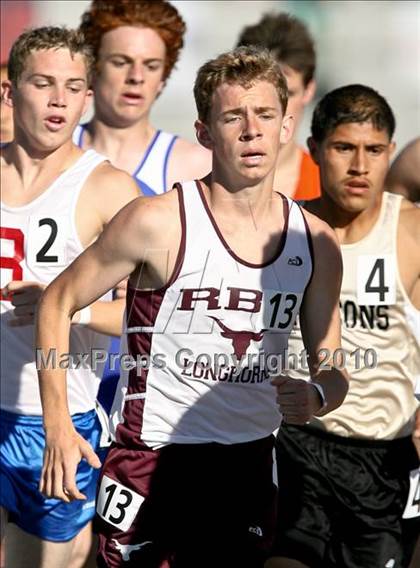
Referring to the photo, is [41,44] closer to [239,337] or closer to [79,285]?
[79,285]

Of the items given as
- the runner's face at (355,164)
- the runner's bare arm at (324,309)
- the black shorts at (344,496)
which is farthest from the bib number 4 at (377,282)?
the runner's bare arm at (324,309)

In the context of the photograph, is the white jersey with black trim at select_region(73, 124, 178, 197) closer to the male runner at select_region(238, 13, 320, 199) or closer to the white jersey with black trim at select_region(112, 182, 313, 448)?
the male runner at select_region(238, 13, 320, 199)

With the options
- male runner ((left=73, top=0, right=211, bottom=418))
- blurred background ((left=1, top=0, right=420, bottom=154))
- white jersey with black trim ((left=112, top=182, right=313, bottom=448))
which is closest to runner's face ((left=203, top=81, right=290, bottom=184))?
white jersey with black trim ((left=112, top=182, right=313, bottom=448))

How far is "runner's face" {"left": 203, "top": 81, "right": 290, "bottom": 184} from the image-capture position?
169 inches

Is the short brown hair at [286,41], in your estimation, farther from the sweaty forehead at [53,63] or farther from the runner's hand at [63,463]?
the runner's hand at [63,463]

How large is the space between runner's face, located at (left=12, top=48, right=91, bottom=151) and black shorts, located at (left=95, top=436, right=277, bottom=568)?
57.6 inches

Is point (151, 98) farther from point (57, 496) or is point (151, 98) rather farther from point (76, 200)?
point (57, 496)

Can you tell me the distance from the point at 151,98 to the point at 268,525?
2.63 m

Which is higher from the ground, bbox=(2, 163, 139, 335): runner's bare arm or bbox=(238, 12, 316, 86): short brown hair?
bbox=(238, 12, 316, 86): short brown hair

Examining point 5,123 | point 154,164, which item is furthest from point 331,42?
point 154,164

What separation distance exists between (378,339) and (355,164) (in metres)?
0.69

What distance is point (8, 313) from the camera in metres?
5.25

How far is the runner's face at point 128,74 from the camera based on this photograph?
6.43 meters

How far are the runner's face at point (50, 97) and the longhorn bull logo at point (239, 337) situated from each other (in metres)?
1.37
